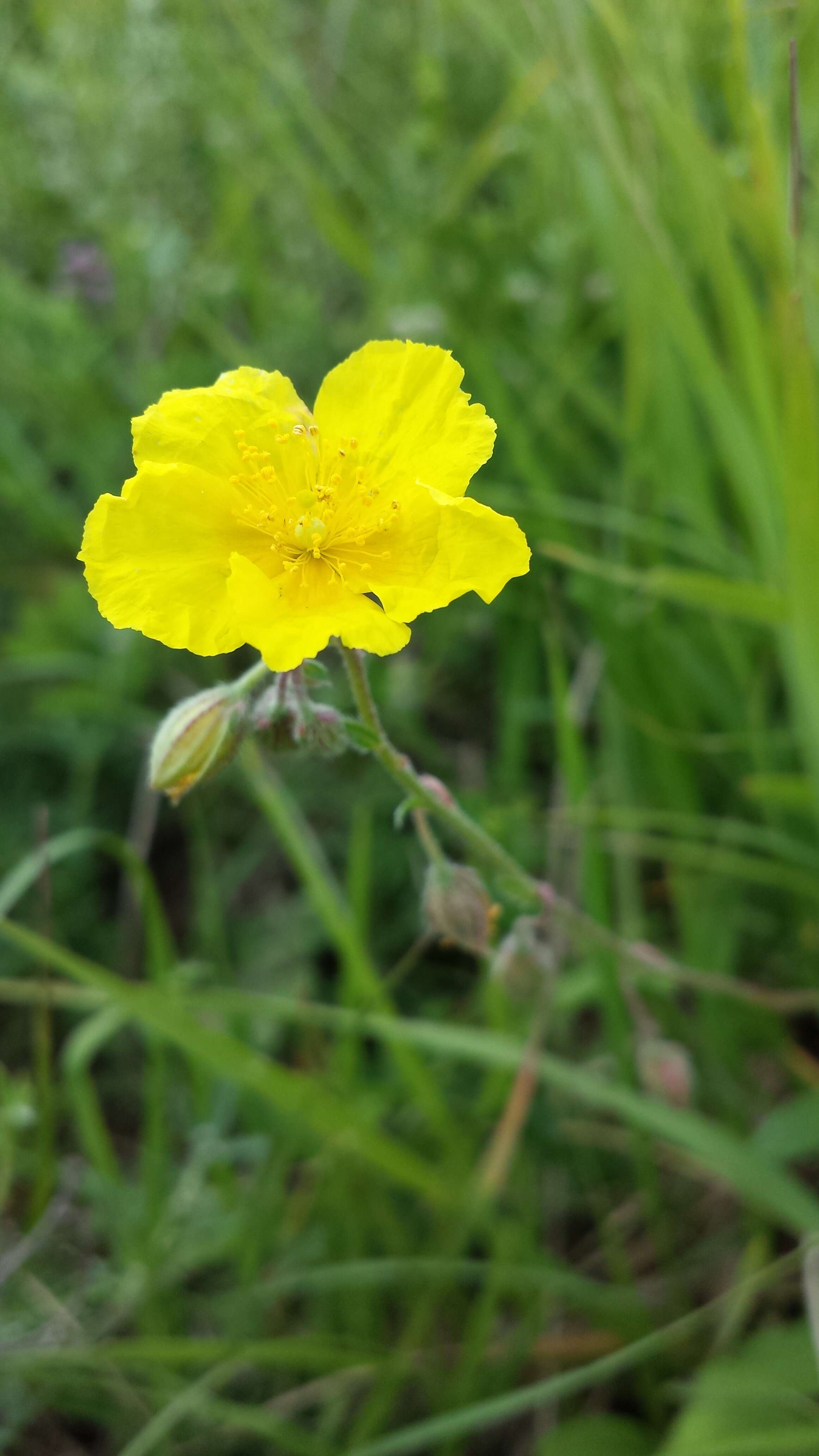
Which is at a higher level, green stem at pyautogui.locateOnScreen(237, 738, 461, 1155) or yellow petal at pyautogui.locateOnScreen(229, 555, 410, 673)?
yellow petal at pyautogui.locateOnScreen(229, 555, 410, 673)

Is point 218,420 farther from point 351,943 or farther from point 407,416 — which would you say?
point 351,943

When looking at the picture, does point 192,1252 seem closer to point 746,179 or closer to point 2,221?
point 746,179

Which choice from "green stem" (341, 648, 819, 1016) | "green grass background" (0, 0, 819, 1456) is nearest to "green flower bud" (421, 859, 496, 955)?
"green stem" (341, 648, 819, 1016)

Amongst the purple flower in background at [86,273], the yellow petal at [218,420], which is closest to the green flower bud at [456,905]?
the yellow petal at [218,420]

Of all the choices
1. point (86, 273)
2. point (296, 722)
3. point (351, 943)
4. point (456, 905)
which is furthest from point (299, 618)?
point (86, 273)

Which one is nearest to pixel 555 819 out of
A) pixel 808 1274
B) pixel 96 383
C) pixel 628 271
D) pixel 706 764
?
pixel 706 764

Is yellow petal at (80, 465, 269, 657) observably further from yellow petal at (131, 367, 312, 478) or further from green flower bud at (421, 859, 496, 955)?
green flower bud at (421, 859, 496, 955)

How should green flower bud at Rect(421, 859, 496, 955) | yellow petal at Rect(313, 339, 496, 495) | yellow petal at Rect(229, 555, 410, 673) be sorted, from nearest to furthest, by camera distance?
yellow petal at Rect(229, 555, 410, 673), yellow petal at Rect(313, 339, 496, 495), green flower bud at Rect(421, 859, 496, 955)
